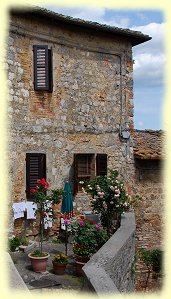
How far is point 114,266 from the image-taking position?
698 cm

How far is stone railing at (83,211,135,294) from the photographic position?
5.67 metres

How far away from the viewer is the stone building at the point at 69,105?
392 inches

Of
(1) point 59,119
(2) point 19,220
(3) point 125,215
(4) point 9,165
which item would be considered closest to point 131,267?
(3) point 125,215

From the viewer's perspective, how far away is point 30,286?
7098 mm

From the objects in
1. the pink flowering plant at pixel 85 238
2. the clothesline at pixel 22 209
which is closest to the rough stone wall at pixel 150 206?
the clothesline at pixel 22 209

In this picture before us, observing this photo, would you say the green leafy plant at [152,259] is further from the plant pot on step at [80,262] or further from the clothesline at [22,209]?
the plant pot on step at [80,262]

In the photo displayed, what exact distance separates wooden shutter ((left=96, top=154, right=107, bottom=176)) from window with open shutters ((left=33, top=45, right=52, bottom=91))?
256cm

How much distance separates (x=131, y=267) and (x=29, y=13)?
6385 mm

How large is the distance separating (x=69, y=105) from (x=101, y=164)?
6.36ft

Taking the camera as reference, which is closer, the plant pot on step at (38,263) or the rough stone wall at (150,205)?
the plant pot on step at (38,263)

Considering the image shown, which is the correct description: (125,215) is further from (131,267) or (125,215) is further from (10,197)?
(10,197)

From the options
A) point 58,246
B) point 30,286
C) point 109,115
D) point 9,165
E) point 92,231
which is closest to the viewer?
point 30,286

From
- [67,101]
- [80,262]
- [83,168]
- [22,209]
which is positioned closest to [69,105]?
[67,101]

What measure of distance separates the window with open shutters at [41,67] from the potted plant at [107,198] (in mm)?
2758
